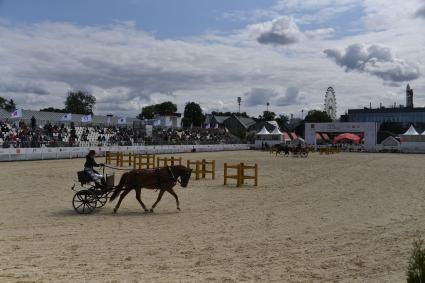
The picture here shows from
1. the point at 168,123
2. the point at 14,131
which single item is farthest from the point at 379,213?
the point at 168,123

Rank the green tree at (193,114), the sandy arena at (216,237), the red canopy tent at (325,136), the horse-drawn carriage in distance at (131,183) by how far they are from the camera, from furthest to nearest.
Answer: the green tree at (193,114) < the red canopy tent at (325,136) < the horse-drawn carriage in distance at (131,183) < the sandy arena at (216,237)

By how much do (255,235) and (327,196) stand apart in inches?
302

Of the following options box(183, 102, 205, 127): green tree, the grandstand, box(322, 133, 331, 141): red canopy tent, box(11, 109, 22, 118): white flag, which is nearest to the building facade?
box(183, 102, 205, 127): green tree

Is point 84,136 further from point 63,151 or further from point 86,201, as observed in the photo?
point 86,201

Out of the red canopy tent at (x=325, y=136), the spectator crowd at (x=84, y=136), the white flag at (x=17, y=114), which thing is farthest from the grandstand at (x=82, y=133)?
the red canopy tent at (x=325, y=136)

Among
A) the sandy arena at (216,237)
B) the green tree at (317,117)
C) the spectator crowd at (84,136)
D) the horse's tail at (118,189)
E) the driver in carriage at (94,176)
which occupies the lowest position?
the sandy arena at (216,237)

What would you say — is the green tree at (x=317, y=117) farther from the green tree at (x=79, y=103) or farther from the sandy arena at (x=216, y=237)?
the sandy arena at (x=216, y=237)

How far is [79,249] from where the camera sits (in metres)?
8.98

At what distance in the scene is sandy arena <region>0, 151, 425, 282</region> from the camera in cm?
757

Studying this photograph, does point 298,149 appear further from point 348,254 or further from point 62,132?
point 348,254

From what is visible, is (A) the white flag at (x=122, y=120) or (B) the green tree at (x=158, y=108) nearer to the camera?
(A) the white flag at (x=122, y=120)

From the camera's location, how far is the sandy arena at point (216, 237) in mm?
7566

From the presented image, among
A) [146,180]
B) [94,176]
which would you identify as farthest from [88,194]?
[146,180]

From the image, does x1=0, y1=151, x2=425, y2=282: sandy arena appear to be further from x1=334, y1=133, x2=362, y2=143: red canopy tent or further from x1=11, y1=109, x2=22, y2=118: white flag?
x1=334, y1=133, x2=362, y2=143: red canopy tent
